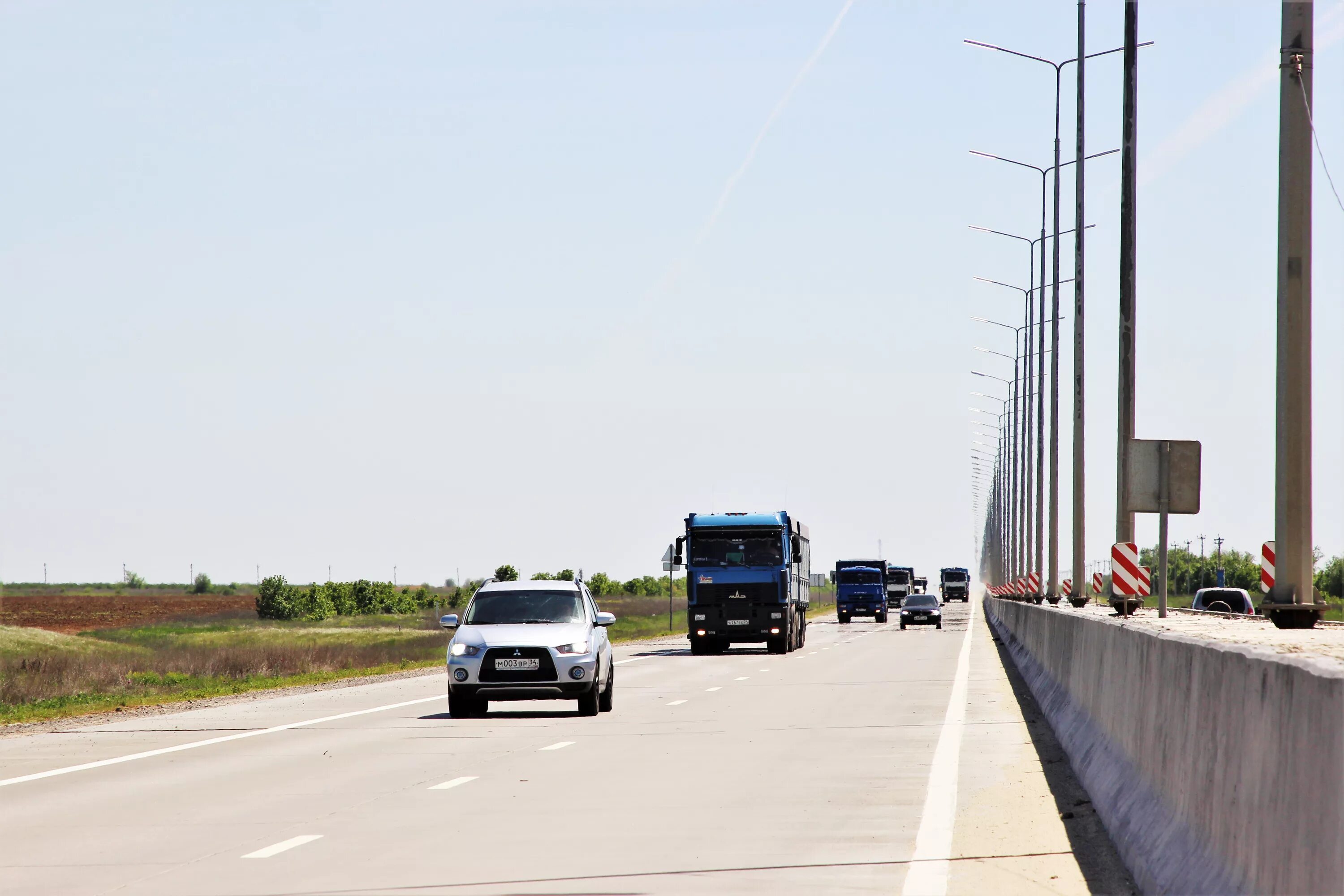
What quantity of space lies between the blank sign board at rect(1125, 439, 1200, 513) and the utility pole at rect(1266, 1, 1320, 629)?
2192mm

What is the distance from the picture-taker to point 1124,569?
3145 cm

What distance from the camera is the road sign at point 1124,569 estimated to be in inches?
1224

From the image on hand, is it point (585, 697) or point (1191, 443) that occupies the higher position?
point (1191, 443)

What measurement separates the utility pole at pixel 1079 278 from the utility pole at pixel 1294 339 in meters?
24.6

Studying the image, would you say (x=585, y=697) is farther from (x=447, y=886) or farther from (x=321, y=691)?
(x=447, y=886)

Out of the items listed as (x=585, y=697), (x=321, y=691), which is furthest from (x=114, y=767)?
(x=321, y=691)

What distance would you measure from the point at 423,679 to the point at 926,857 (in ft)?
86.8

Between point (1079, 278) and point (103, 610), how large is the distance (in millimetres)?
104503

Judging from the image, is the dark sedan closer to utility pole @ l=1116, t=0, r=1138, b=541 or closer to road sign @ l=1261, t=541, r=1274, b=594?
road sign @ l=1261, t=541, r=1274, b=594

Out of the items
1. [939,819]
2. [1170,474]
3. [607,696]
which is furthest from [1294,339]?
[607,696]

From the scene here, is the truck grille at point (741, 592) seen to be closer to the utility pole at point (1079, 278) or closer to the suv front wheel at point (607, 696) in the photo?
the utility pole at point (1079, 278)

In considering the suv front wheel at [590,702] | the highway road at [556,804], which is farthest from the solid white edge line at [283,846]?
the suv front wheel at [590,702]

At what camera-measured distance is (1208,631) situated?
28.9 meters

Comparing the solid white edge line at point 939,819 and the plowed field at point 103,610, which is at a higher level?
the solid white edge line at point 939,819
